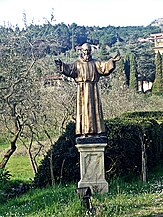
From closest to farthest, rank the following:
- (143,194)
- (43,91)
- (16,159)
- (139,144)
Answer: (143,194)
(139,144)
(43,91)
(16,159)

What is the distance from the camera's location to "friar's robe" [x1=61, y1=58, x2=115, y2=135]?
329 inches

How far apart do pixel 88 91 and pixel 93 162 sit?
1.33 metres

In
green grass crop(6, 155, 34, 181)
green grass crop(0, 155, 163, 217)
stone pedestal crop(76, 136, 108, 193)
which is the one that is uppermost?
stone pedestal crop(76, 136, 108, 193)

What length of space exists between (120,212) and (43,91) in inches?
296

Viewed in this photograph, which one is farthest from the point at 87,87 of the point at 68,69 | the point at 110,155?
the point at 110,155

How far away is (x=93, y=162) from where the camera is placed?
27.8 ft

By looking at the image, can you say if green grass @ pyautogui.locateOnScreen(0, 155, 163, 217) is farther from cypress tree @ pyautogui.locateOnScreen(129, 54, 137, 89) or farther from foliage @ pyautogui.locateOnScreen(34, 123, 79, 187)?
cypress tree @ pyautogui.locateOnScreen(129, 54, 137, 89)

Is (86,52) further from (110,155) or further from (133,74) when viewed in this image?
(133,74)

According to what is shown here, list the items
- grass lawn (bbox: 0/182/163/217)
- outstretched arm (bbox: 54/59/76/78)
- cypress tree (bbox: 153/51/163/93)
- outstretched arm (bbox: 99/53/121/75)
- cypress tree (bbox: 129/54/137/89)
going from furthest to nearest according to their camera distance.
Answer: cypress tree (bbox: 129/54/137/89)
cypress tree (bbox: 153/51/163/93)
outstretched arm (bbox: 54/59/76/78)
outstretched arm (bbox: 99/53/121/75)
grass lawn (bbox: 0/182/163/217)

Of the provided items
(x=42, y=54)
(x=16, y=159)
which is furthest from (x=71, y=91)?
(x=16, y=159)

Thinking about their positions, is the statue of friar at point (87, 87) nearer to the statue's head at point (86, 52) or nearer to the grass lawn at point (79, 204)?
the statue's head at point (86, 52)

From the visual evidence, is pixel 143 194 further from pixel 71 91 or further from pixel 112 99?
pixel 112 99

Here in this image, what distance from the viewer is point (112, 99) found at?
22484mm

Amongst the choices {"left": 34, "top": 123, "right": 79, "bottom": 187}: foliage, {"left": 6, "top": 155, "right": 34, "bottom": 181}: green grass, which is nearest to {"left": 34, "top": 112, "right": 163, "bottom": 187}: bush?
{"left": 34, "top": 123, "right": 79, "bottom": 187}: foliage
